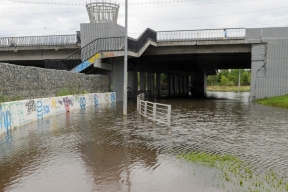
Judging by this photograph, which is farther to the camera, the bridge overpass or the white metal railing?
the bridge overpass

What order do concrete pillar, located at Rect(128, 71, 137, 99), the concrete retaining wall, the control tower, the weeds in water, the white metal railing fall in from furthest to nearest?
concrete pillar, located at Rect(128, 71, 137, 99)
the control tower
the concrete retaining wall
the white metal railing
the weeds in water

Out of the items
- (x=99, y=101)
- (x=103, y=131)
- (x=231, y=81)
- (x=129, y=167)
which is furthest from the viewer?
(x=231, y=81)

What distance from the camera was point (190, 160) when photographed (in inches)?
308

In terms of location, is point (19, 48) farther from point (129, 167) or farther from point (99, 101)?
point (129, 167)

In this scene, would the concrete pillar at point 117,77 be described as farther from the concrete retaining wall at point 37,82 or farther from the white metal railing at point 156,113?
the white metal railing at point 156,113

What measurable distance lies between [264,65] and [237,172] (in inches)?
1008

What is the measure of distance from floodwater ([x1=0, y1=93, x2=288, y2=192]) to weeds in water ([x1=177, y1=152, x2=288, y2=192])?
0.29m

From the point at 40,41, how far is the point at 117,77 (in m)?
9.86

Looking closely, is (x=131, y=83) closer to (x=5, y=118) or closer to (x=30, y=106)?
(x=30, y=106)

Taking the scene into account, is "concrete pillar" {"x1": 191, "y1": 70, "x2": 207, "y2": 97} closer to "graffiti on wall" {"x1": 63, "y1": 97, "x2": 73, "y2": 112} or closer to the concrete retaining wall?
the concrete retaining wall

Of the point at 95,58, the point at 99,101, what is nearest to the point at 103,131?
the point at 99,101

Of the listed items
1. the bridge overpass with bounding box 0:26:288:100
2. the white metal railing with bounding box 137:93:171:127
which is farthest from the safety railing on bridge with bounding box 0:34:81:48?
the white metal railing with bounding box 137:93:171:127

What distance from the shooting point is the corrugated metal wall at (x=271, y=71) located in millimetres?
A: 29297

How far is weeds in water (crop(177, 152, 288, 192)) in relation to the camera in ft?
19.2
